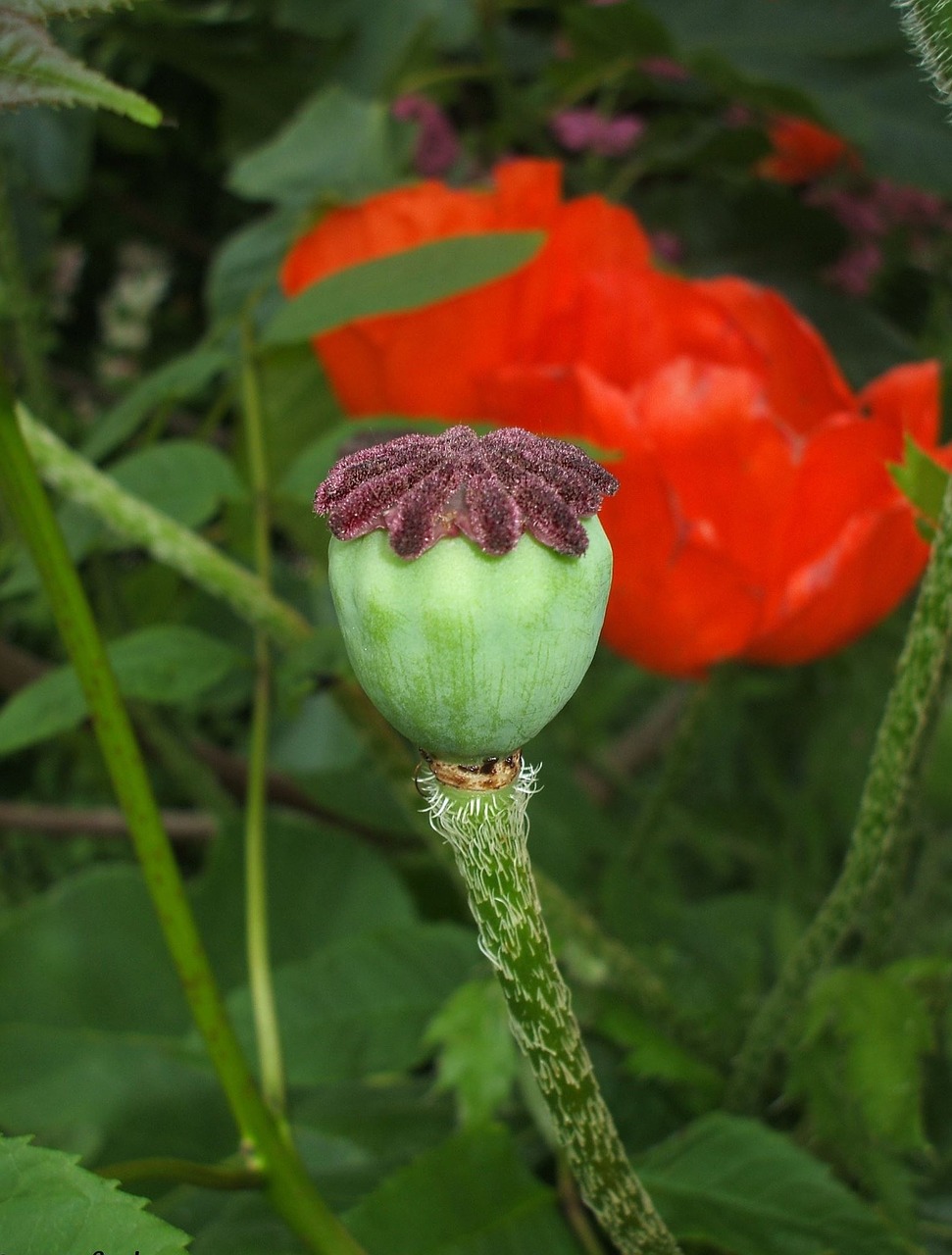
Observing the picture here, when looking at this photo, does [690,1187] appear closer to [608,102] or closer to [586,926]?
[586,926]

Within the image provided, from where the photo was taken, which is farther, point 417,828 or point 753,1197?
point 417,828

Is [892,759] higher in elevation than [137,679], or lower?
lower

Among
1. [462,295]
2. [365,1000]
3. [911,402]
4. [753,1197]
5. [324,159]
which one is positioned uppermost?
[324,159]

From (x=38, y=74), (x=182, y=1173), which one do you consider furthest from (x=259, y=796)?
(x=38, y=74)

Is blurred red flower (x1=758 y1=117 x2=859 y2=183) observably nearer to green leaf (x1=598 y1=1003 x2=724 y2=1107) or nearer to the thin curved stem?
green leaf (x1=598 y1=1003 x2=724 y2=1107)

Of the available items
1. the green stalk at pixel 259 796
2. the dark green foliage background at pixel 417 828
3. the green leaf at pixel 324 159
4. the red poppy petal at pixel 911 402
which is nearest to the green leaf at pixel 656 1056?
the dark green foliage background at pixel 417 828

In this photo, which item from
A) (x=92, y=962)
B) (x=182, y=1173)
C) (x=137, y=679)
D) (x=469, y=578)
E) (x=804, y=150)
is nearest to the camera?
(x=469, y=578)

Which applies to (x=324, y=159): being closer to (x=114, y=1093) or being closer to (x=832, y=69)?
(x=832, y=69)

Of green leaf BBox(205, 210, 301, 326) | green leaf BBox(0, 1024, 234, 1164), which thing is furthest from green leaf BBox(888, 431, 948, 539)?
green leaf BBox(205, 210, 301, 326)
